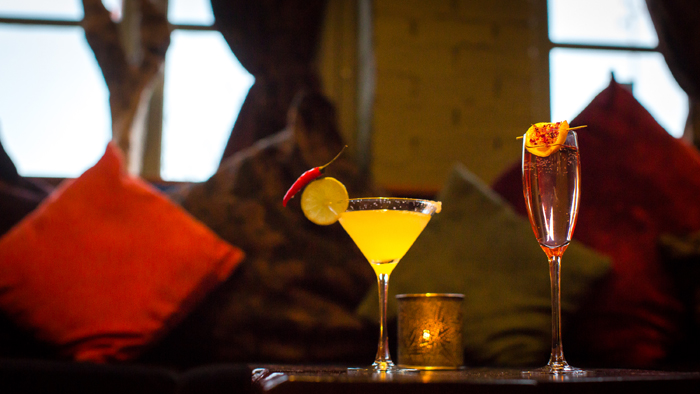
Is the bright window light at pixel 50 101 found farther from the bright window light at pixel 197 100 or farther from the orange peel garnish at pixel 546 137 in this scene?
the orange peel garnish at pixel 546 137

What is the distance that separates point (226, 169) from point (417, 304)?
1.23 meters

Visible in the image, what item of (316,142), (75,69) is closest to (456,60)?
(316,142)

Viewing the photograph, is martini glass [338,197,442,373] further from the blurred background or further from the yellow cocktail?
the blurred background

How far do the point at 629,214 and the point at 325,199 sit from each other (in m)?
1.14

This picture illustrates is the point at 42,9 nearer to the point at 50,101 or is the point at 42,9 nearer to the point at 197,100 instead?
the point at 50,101

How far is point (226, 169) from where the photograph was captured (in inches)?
79.8

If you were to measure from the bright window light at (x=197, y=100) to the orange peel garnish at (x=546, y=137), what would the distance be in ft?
7.92

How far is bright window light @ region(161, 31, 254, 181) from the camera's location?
3197 mm

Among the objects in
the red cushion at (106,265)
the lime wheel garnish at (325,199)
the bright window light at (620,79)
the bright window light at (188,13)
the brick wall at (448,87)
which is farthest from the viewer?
the bright window light at (620,79)

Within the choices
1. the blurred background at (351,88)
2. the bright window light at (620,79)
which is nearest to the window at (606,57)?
the bright window light at (620,79)

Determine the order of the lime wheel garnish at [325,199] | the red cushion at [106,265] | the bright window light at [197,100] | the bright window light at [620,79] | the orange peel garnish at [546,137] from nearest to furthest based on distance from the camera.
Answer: the orange peel garnish at [546,137], the lime wheel garnish at [325,199], the red cushion at [106,265], the bright window light at [197,100], the bright window light at [620,79]

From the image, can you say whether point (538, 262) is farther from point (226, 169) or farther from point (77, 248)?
point (77, 248)

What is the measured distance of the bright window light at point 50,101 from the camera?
A: 318 cm

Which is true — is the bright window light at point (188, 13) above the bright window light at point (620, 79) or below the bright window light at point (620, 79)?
above
